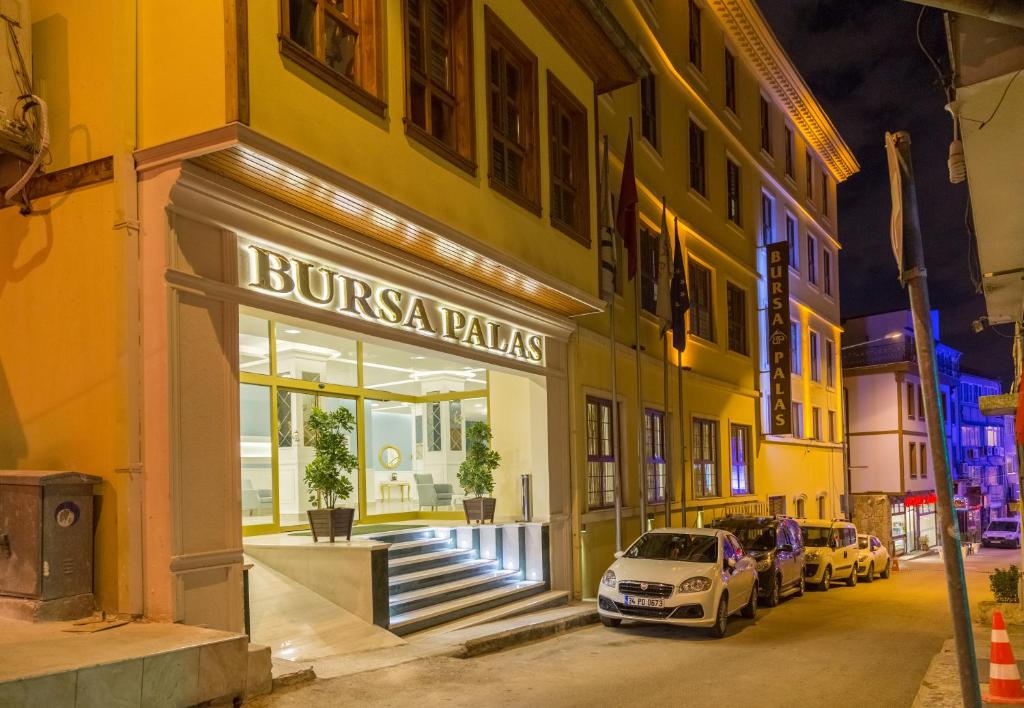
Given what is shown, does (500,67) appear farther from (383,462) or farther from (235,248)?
(383,462)

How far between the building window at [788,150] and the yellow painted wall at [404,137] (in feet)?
64.8

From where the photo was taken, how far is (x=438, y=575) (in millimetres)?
14477

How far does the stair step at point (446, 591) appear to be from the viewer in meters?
13.1

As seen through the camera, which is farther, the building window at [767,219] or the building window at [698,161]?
the building window at [767,219]

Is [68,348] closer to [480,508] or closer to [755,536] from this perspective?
[480,508]

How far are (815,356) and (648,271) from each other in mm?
17727

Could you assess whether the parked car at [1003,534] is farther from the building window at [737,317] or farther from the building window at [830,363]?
the building window at [737,317]

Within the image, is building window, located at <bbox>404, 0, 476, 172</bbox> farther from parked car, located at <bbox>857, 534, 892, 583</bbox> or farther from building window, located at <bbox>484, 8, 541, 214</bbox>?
parked car, located at <bbox>857, 534, 892, 583</bbox>

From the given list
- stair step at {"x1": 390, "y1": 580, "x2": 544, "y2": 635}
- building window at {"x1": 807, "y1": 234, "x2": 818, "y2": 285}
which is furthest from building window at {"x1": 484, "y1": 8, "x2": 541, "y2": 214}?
building window at {"x1": 807, "y1": 234, "x2": 818, "y2": 285}

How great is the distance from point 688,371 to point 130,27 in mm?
17015

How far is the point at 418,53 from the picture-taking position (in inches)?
481

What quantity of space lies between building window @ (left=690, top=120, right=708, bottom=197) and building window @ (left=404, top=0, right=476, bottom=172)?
13598 millimetres

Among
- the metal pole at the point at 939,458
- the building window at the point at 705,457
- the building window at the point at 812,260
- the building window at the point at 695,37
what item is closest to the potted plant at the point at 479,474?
the building window at the point at 705,457

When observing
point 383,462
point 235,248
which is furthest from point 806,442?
point 235,248
